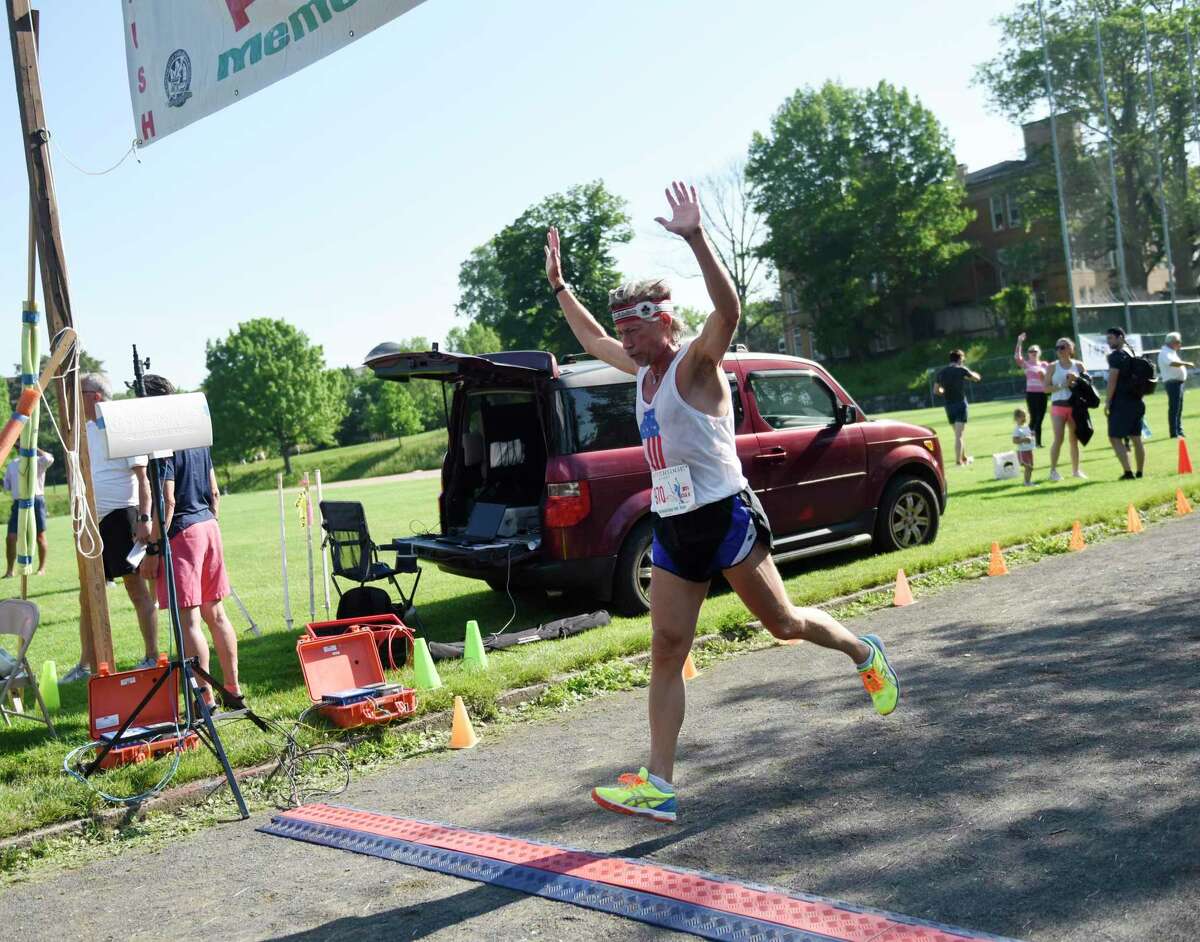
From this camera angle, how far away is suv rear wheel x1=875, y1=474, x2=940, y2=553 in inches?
442

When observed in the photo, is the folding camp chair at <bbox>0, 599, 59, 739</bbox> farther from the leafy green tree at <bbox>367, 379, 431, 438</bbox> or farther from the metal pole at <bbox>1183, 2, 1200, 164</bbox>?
the leafy green tree at <bbox>367, 379, 431, 438</bbox>

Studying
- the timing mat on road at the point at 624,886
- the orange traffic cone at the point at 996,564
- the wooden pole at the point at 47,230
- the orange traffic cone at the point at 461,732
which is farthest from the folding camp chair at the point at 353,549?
the orange traffic cone at the point at 996,564

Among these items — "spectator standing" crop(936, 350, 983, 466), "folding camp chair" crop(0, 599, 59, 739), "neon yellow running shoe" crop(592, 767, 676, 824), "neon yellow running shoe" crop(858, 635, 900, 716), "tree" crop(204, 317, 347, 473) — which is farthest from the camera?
"tree" crop(204, 317, 347, 473)

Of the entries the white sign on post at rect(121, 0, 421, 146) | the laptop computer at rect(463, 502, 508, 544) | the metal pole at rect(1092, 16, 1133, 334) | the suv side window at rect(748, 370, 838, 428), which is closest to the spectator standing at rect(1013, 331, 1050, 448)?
the suv side window at rect(748, 370, 838, 428)

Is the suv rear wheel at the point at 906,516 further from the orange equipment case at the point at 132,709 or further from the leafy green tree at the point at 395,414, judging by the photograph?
the leafy green tree at the point at 395,414

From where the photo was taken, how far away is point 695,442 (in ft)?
15.4

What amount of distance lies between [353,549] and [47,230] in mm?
3171

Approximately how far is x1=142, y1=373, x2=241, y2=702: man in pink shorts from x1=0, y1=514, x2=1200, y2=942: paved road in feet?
5.41

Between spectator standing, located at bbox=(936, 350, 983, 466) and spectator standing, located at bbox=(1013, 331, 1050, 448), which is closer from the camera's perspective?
spectator standing, located at bbox=(1013, 331, 1050, 448)

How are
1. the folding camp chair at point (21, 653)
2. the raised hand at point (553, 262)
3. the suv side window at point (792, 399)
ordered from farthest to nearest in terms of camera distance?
the suv side window at point (792, 399) → the folding camp chair at point (21, 653) → the raised hand at point (553, 262)

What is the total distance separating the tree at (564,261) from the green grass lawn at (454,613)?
55.9 metres

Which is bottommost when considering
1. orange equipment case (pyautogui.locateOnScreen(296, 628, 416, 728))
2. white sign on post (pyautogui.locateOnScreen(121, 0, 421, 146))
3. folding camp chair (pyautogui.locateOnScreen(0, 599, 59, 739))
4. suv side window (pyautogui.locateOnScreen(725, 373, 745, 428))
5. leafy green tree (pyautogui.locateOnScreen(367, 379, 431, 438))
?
orange equipment case (pyautogui.locateOnScreen(296, 628, 416, 728))

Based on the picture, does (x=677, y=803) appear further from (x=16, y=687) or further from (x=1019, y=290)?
(x=1019, y=290)

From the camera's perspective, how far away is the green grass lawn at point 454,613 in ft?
20.7
